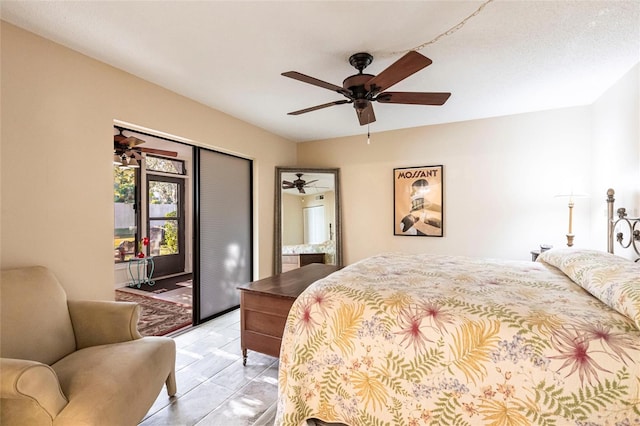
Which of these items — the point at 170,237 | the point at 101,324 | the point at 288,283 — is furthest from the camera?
the point at 170,237

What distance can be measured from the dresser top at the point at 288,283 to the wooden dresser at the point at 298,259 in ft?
4.41

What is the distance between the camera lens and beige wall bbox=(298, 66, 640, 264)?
3.18 meters

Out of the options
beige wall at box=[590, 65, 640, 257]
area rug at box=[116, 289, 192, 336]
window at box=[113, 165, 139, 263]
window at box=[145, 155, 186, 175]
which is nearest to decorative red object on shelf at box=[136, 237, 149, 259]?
window at box=[113, 165, 139, 263]

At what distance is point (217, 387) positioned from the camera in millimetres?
2193

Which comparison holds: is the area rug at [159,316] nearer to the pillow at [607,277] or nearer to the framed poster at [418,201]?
the framed poster at [418,201]

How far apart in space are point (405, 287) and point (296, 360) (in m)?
0.72

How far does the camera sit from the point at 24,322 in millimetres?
1605

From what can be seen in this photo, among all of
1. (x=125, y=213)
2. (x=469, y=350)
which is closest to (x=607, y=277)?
(x=469, y=350)

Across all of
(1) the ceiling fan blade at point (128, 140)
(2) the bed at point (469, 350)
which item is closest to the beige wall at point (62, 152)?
(1) the ceiling fan blade at point (128, 140)

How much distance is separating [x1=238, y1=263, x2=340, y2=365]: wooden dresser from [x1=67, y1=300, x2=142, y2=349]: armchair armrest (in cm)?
78

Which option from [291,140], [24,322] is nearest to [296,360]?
[24,322]

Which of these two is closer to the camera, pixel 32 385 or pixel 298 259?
pixel 32 385

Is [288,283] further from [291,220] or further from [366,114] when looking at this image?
[291,220]

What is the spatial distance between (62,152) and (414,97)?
8.70 ft
